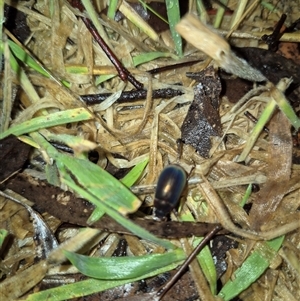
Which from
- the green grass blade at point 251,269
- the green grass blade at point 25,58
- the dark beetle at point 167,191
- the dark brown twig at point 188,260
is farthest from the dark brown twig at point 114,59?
the green grass blade at point 251,269

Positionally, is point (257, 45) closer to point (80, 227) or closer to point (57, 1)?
point (57, 1)

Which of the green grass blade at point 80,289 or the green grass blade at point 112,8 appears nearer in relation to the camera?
the green grass blade at point 80,289

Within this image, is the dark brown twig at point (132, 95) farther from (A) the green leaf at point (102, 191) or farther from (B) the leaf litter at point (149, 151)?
(A) the green leaf at point (102, 191)


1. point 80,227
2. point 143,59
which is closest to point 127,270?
point 80,227

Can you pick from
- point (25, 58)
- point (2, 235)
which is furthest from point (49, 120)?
point (2, 235)

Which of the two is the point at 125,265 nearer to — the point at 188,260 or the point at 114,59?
the point at 188,260

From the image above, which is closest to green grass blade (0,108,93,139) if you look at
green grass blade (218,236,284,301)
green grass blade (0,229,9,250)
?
green grass blade (0,229,9,250)
